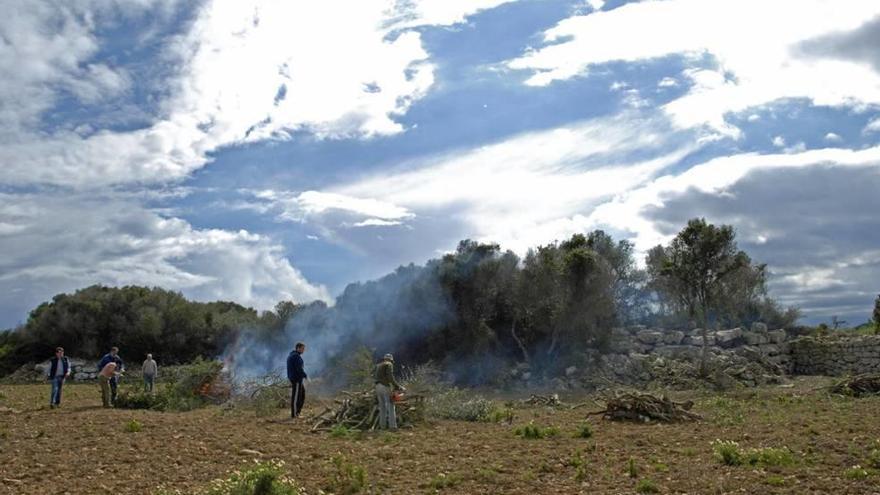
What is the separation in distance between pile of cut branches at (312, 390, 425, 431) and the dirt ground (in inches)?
22.9

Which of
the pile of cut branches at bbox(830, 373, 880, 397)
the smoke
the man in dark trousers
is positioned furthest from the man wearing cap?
the smoke

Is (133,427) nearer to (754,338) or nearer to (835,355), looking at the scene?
(754,338)

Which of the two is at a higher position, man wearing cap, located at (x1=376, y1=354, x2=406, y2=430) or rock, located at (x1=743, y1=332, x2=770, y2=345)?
rock, located at (x1=743, y1=332, x2=770, y2=345)

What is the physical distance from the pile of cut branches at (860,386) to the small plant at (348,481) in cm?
1617

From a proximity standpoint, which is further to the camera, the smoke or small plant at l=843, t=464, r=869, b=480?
the smoke

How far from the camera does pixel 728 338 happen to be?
111 feet

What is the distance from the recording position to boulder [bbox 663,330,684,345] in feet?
111

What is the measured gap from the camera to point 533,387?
96.4 feet

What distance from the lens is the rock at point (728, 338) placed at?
110 ft

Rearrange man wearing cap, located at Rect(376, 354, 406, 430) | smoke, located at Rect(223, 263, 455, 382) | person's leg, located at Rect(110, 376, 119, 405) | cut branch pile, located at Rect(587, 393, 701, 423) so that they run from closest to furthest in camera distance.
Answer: man wearing cap, located at Rect(376, 354, 406, 430) < cut branch pile, located at Rect(587, 393, 701, 423) < person's leg, located at Rect(110, 376, 119, 405) < smoke, located at Rect(223, 263, 455, 382)

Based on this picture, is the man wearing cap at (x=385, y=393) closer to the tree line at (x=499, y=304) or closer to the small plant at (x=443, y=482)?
the small plant at (x=443, y=482)

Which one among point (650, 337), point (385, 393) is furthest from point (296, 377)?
point (650, 337)

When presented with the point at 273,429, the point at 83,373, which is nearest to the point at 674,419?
the point at 273,429

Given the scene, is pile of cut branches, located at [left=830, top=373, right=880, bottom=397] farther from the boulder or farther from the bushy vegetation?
the bushy vegetation
